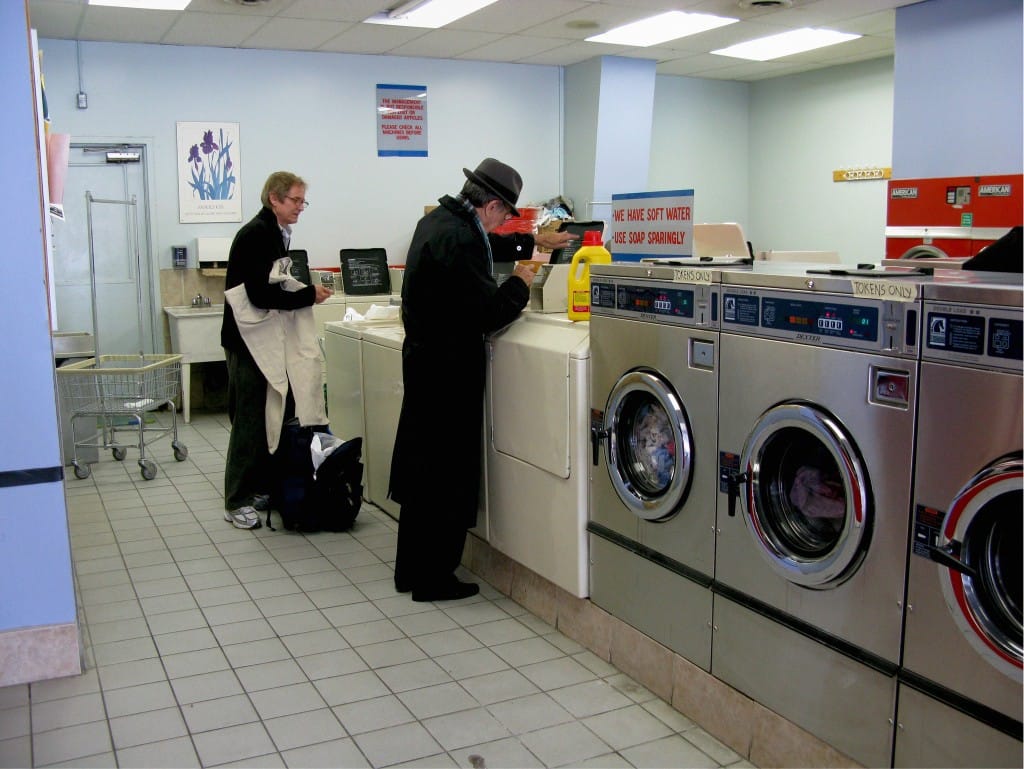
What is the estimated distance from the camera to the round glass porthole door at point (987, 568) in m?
1.87

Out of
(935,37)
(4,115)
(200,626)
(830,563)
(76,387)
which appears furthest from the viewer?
(935,37)

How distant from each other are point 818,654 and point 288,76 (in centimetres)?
737

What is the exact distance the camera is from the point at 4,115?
2934mm

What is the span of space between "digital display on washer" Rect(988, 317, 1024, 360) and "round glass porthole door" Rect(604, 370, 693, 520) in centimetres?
99

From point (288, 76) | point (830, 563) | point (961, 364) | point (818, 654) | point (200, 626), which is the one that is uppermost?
point (288, 76)

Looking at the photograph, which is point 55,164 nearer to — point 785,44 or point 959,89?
point 959,89

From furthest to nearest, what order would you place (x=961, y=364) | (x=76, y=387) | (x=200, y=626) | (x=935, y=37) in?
1. (x=935, y=37)
2. (x=76, y=387)
3. (x=200, y=626)
4. (x=961, y=364)

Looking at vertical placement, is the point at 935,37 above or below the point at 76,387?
above

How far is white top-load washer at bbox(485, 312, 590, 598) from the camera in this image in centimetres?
324

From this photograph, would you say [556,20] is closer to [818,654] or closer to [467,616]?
[467,616]

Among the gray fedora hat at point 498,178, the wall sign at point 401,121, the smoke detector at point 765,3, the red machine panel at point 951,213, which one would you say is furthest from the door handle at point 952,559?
the wall sign at point 401,121

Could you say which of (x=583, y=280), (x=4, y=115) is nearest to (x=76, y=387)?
(x=4, y=115)

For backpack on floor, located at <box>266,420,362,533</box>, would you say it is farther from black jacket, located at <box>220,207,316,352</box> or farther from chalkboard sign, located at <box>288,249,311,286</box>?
chalkboard sign, located at <box>288,249,311,286</box>

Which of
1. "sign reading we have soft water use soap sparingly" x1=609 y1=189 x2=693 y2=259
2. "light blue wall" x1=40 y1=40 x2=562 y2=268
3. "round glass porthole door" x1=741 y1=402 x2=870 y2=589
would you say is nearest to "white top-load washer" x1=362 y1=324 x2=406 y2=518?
"sign reading we have soft water use soap sparingly" x1=609 y1=189 x2=693 y2=259
